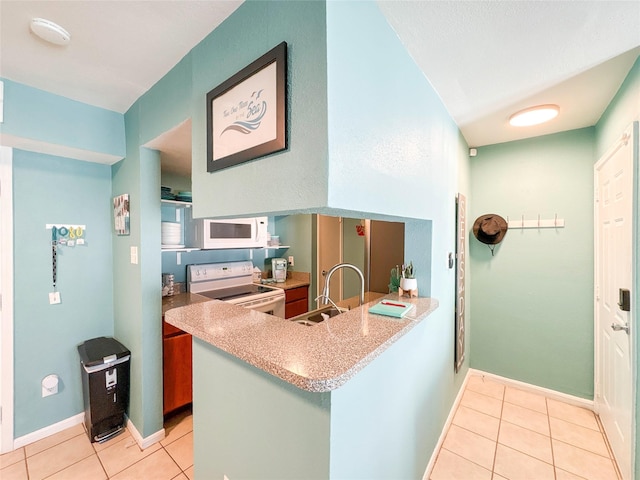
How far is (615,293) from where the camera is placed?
1.76 metres

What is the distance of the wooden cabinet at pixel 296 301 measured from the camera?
3.23 metres

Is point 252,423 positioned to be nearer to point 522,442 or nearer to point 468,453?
point 468,453

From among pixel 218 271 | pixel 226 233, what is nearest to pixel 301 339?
pixel 226 233

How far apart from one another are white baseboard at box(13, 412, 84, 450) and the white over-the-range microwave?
5.54 ft

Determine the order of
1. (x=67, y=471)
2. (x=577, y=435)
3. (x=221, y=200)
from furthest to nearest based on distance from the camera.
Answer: (x=577, y=435) → (x=67, y=471) → (x=221, y=200)

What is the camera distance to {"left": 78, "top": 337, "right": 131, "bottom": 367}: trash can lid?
1878mm

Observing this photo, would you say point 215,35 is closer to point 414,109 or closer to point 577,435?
point 414,109

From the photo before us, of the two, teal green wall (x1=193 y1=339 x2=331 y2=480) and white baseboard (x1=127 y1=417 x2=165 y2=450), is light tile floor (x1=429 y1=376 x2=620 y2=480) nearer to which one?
teal green wall (x1=193 y1=339 x2=331 y2=480)

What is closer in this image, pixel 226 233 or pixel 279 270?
pixel 226 233

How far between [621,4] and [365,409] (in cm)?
194

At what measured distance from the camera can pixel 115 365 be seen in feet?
6.39

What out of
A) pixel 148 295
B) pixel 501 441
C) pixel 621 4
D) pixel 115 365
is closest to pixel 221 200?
pixel 148 295

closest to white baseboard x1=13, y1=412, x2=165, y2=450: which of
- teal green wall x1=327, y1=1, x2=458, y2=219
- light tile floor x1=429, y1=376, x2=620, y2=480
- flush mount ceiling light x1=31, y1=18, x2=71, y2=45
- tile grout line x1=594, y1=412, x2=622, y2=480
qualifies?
light tile floor x1=429, y1=376, x2=620, y2=480

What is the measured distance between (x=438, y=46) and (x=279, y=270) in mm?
2934
